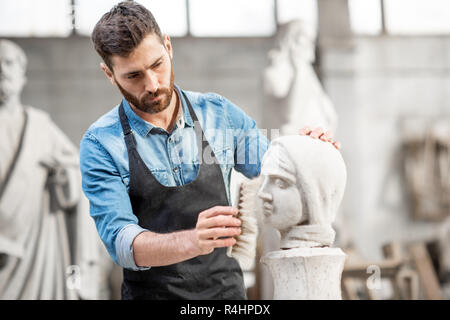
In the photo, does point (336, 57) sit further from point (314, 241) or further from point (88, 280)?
point (314, 241)

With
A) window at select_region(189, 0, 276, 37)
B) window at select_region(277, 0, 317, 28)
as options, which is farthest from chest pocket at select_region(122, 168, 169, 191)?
window at select_region(277, 0, 317, 28)

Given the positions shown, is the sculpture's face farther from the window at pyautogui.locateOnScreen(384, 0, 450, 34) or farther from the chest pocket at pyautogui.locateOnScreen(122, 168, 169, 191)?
the window at pyautogui.locateOnScreen(384, 0, 450, 34)

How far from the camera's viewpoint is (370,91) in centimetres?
477

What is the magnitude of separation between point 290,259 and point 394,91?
397 centimetres

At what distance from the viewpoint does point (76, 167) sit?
3.21m

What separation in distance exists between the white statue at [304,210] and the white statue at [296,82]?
2394 millimetres

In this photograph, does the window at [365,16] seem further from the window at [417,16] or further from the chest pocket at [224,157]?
the chest pocket at [224,157]

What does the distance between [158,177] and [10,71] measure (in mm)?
2511

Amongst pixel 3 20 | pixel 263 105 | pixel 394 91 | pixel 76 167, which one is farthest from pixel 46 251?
pixel 394 91

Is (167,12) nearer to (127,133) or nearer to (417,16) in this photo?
(127,133)

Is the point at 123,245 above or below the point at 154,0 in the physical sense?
below

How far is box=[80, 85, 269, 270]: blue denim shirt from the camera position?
3.90 feet

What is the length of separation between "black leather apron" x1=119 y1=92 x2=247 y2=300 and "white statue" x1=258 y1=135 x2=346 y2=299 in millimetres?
129

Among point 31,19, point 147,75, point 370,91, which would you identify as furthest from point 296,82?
point 147,75
